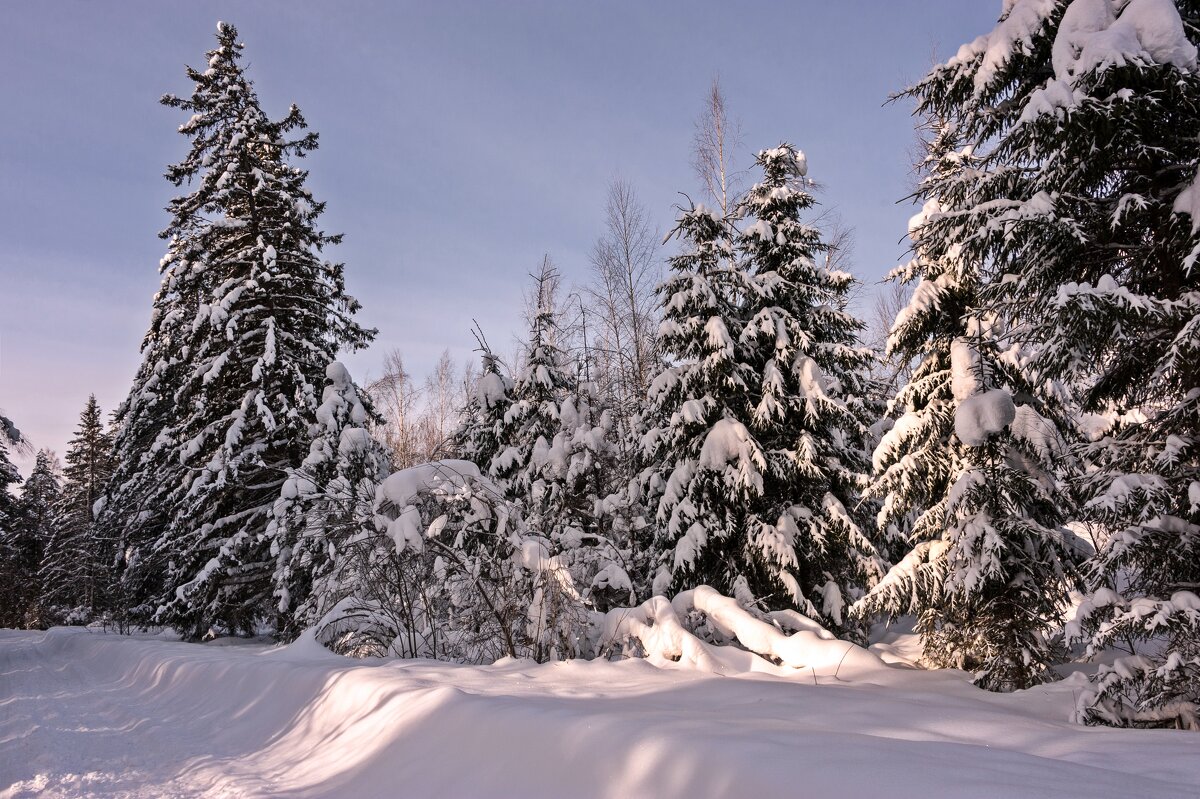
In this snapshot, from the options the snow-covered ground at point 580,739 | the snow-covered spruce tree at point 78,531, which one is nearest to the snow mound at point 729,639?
the snow-covered ground at point 580,739

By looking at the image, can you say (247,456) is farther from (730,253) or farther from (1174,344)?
(1174,344)

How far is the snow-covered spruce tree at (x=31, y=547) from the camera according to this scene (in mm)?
41297

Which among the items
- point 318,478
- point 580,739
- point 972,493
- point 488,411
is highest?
point 488,411

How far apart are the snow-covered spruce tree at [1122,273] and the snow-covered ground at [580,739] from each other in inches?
35.2

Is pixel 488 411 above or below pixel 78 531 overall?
above

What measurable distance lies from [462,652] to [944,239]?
24.6 feet

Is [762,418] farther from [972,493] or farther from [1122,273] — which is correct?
[1122,273]

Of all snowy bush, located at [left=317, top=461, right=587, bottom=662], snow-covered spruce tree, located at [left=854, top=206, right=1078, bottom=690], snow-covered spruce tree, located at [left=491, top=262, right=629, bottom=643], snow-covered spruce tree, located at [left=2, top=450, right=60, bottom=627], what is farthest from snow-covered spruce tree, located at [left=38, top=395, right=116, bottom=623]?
snow-covered spruce tree, located at [left=854, top=206, right=1078, bottom=690]

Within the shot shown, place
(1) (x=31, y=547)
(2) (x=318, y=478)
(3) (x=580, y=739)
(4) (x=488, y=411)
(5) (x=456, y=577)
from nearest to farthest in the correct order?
(3) (x=580, y=739), (5) (x=456, y=577), (2) (x=318, y=478), (4) (x=488, y=411), (1) (x=31, y=547)

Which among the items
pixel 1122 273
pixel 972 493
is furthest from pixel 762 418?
pixel 1122 273

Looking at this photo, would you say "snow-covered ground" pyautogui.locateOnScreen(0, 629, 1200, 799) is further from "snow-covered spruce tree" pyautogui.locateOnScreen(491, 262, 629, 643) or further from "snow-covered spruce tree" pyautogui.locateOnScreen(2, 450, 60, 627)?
"snow-covered spruce tree" pyautogui.locateOnScreen(2, 450, 60, 627)

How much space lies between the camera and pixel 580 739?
3.07 metres

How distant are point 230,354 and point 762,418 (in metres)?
12.0

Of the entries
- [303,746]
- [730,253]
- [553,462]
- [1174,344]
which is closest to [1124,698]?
[1174,344]
